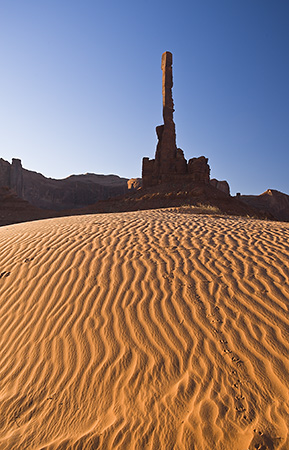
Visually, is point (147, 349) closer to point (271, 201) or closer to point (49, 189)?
point (271, 201)

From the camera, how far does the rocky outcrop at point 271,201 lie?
4319 centimetres

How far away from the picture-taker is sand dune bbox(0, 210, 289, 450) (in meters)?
2.09

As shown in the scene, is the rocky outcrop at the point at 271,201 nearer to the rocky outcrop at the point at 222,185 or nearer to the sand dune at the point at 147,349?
the rocky outcrop at the point at 222,185

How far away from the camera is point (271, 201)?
44.2 m

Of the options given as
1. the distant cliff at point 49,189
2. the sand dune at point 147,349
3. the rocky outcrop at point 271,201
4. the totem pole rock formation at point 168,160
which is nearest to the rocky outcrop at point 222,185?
the rocky outcrop at point 271,201

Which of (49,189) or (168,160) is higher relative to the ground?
(168,160)

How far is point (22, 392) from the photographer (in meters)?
2.51

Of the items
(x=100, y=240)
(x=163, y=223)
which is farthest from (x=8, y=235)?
(x=163, y=223)

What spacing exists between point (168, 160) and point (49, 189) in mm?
26765

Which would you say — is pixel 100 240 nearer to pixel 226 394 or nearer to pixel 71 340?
pixel 71 340

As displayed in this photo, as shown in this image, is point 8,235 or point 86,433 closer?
point 86,433

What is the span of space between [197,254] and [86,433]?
313cm

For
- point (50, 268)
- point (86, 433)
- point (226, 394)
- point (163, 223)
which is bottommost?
point (86, 433)

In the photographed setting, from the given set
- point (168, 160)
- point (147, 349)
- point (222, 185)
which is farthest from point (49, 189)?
point (147, 349)
